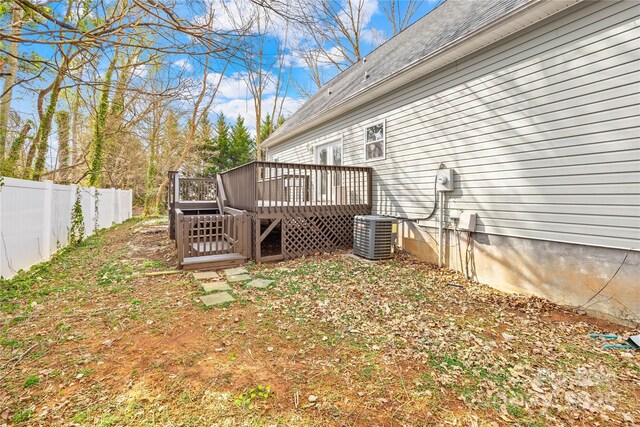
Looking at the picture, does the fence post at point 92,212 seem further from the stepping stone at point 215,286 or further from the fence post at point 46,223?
the stepping stone at point 215,286

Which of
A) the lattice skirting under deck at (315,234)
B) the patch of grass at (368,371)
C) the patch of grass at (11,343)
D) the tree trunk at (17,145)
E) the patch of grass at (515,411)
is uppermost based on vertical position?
the tree trunk at (17,145)

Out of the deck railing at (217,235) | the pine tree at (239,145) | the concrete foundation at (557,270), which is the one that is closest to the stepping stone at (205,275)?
the deck railing at (217,235)

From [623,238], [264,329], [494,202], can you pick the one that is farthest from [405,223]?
[264,329]

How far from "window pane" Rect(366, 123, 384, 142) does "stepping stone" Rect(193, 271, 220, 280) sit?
5201 mm

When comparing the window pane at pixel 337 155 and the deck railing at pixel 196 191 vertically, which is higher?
the window pane at pixel 337 155

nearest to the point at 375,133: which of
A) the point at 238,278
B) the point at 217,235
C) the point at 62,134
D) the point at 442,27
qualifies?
the point at 442,27

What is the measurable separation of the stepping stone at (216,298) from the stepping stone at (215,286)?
21 centimetres

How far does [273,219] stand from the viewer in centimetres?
685

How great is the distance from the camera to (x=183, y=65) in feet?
13.6

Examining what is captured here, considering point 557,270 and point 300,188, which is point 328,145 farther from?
point 557,270

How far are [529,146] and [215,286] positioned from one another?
5399 millimetres

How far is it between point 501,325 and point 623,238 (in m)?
1.80

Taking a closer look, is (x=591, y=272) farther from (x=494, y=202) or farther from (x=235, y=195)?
(x=235, y=195)

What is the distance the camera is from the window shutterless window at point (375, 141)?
300 inches
